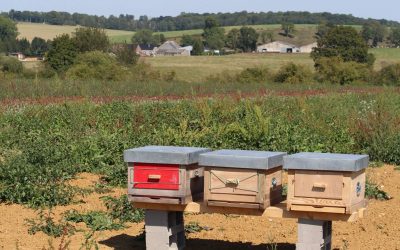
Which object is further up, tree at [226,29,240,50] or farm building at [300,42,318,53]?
tree at [226,29,240,50]

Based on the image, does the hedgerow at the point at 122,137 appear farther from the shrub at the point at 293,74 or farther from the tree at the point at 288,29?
the tree at the point at 288,29

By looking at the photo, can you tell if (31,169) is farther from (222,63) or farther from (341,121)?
(222,63)

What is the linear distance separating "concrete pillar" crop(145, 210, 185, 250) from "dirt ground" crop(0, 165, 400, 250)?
0.61m

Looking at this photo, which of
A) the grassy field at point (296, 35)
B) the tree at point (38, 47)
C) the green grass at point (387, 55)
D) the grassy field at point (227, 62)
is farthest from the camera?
the grassy field at point (296, 35)

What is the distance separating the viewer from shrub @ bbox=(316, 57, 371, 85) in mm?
56344

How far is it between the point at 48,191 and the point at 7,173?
25.7 inches

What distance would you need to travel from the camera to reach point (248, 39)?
133 m

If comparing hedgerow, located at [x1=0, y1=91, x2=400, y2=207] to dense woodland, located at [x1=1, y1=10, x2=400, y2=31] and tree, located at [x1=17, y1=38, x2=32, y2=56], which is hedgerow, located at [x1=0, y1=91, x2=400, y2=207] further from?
dense woodland, located at [x1=1, y1=10, x2=400, y2=31]

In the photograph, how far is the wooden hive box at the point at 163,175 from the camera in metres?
6.60

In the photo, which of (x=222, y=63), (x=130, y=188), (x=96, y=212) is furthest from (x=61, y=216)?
(x=222, y=63)

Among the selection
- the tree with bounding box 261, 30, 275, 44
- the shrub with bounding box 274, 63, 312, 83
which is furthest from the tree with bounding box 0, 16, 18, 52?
the shrub with bounding box 274, 63, 312, 83

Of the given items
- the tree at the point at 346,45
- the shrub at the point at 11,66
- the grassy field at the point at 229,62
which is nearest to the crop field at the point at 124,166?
the shrub at the point at 11,66

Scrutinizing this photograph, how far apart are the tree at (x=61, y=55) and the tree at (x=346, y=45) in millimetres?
28693

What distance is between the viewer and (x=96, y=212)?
8.59 meters
